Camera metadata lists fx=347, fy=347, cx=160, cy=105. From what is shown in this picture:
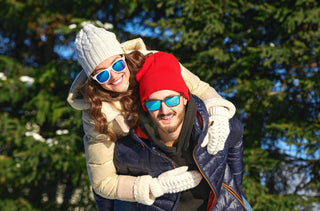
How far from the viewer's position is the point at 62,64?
594cm

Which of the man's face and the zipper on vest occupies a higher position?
the man's face

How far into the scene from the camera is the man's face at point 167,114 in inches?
88.0

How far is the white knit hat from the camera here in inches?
92.5

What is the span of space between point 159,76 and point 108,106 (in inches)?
16.7

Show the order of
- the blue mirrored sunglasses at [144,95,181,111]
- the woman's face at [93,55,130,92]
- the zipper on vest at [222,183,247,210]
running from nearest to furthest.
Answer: the blue mirrored sunglasses at [144,95,181,111] → the woman's face at [93,55,130,92] → the zipper on vest at [222,183,247,210]

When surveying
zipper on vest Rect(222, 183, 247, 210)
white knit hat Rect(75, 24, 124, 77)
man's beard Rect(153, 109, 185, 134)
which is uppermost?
white knit hat Rect(75, 24, 124, 77)

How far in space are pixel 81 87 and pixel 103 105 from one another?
0.25 m

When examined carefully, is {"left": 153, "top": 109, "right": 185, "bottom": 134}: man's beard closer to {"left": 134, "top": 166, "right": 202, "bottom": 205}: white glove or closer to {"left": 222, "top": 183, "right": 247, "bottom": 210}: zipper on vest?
{"left": 134, "top": 166, "right": 202, "bottom": 205}: white glove

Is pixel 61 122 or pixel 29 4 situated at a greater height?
pixel 29 4

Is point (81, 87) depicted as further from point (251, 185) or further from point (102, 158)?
point (251, 185)

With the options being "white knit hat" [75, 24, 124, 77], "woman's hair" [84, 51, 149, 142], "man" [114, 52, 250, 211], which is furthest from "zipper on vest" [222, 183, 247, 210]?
"white knit hat" [75, 24, 124, 77]

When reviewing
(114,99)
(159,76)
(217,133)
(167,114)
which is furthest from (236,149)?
(114,99)

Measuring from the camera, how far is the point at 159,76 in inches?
88.2

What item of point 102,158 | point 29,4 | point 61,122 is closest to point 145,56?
point 102,158
